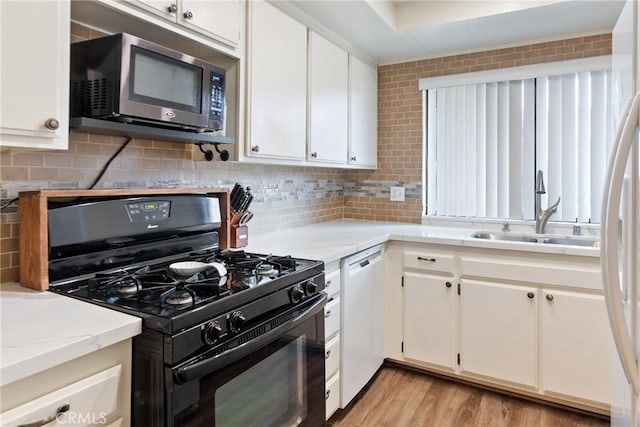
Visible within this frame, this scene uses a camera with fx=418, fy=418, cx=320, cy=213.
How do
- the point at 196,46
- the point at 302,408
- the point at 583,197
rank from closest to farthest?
the point at 302,408
the point at 196,46
the point at 583,197

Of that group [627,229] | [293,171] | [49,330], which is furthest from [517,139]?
[49,330]

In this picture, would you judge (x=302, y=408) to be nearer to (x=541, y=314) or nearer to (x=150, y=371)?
(x=150, y=371)

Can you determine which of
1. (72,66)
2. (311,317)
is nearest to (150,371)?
(311,317)

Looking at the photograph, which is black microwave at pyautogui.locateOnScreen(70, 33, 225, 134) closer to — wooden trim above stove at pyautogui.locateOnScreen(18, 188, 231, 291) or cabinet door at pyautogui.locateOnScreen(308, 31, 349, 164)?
wooden trim above stove at pyautogui.locateOnScreen(18, 188, 231, 291)

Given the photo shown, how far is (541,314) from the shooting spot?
2.16 m

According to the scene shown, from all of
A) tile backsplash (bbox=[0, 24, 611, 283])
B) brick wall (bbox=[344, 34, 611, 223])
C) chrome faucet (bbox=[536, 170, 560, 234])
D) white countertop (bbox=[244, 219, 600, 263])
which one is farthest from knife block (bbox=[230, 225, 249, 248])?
chrome faucet (bbox=[536, 170, 560, 234])

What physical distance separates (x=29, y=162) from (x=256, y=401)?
1.07m

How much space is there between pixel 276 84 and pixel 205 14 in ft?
1.65

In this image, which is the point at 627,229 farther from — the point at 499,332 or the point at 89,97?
the point at 89,97

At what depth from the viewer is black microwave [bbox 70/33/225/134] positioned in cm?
130

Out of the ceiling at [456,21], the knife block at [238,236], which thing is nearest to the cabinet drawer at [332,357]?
the knife block at [238,236]

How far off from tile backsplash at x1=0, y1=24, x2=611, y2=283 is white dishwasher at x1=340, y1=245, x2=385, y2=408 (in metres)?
0.63

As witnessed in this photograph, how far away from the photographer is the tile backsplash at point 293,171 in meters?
1.39

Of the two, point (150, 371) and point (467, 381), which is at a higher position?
point (150, 371)
